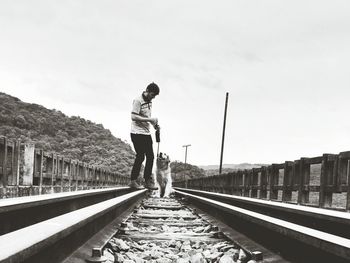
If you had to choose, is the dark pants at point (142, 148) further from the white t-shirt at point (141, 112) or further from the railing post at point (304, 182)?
the railing post at point (304, 182)

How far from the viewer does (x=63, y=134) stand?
88.7 metres

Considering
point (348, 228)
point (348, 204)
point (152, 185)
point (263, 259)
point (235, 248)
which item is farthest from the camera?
point (152, 185)

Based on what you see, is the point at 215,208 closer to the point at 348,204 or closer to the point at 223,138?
the point at 348,204

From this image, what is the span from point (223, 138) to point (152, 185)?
72.8 feet

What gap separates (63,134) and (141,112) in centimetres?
8341

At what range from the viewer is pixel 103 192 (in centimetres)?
796

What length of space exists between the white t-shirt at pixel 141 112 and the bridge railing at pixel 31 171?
183 cm

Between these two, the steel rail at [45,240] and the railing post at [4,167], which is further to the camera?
the railing post at [4,167]

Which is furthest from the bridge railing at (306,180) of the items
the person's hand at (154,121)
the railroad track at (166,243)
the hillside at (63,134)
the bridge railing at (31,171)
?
the hillside at (63,134)

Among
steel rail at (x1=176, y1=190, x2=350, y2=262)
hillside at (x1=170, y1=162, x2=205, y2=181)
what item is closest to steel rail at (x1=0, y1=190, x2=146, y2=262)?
steel rail at (x1=176, y1=190, x2=350, y2=262)

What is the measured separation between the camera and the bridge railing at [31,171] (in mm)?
Answer: 6330

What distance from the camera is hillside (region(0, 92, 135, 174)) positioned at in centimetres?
7594

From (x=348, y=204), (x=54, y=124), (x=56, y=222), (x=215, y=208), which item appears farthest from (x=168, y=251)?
(x=54, y=124)

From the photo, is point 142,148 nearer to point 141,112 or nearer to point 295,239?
point 141,112
